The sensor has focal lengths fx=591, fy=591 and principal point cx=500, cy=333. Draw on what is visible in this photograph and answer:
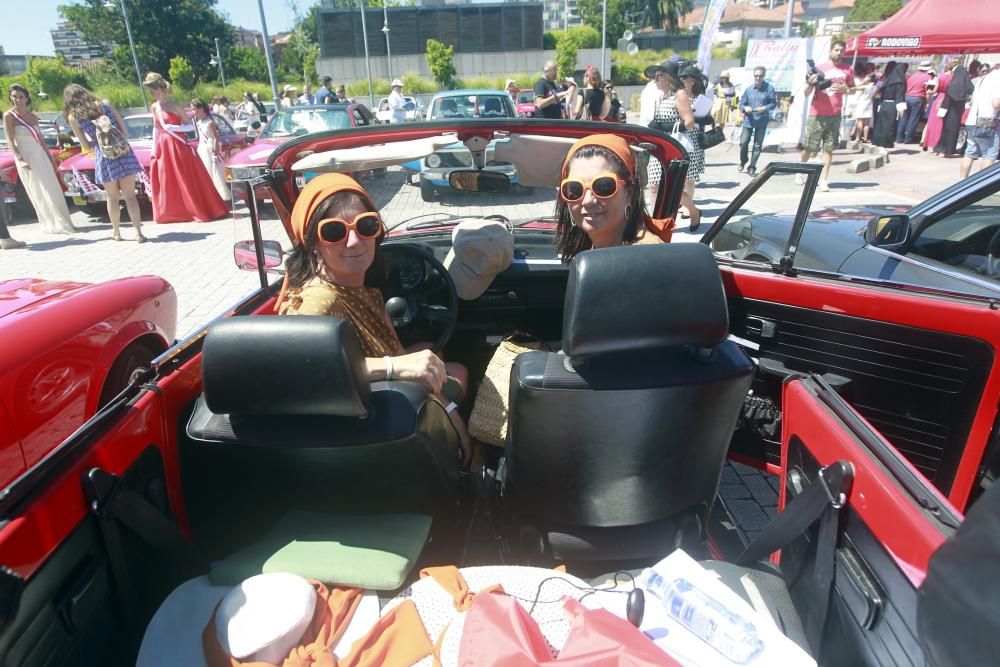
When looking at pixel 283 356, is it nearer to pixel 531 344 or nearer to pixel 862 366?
pixel 531 344

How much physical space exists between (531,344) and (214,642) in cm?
168

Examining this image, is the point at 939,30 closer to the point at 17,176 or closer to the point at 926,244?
the point at 926,244

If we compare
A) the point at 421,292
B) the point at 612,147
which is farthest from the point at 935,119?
the point at 421,292

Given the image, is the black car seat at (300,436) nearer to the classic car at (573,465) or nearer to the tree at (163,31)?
the classic car at (573,465)

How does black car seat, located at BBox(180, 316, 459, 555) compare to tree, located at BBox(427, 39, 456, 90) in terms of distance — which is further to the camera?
tree, located at BBox(427, 39, 456, 90)

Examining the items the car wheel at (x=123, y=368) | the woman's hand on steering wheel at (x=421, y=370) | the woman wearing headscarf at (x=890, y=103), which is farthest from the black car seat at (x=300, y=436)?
the woman wearing headscarf at (x=890, y=103)

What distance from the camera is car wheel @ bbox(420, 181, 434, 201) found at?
293cm

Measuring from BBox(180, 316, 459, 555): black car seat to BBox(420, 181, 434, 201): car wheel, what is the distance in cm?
146

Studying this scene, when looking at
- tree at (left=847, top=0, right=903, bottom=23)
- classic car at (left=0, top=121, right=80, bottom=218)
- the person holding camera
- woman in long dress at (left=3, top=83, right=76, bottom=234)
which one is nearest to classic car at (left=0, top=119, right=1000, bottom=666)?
woman in long dress at (left=3, top=83, right=76, bottom=234)

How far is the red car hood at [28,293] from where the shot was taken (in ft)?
8.35

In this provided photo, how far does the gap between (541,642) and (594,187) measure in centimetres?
153

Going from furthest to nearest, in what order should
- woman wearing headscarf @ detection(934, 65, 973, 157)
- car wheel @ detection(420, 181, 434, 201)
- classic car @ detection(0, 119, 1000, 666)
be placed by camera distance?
woman wearing headscarf @ detection(934, 65, 973, 157) < car wheel @ detection(420, 181, 434, 201) < classic car @ detection(0, 119, 1000, 666)

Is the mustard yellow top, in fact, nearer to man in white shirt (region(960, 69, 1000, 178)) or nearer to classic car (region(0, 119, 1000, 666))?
classic car (region(0, 119, 1000, 666))

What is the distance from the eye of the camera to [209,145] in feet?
29.7
